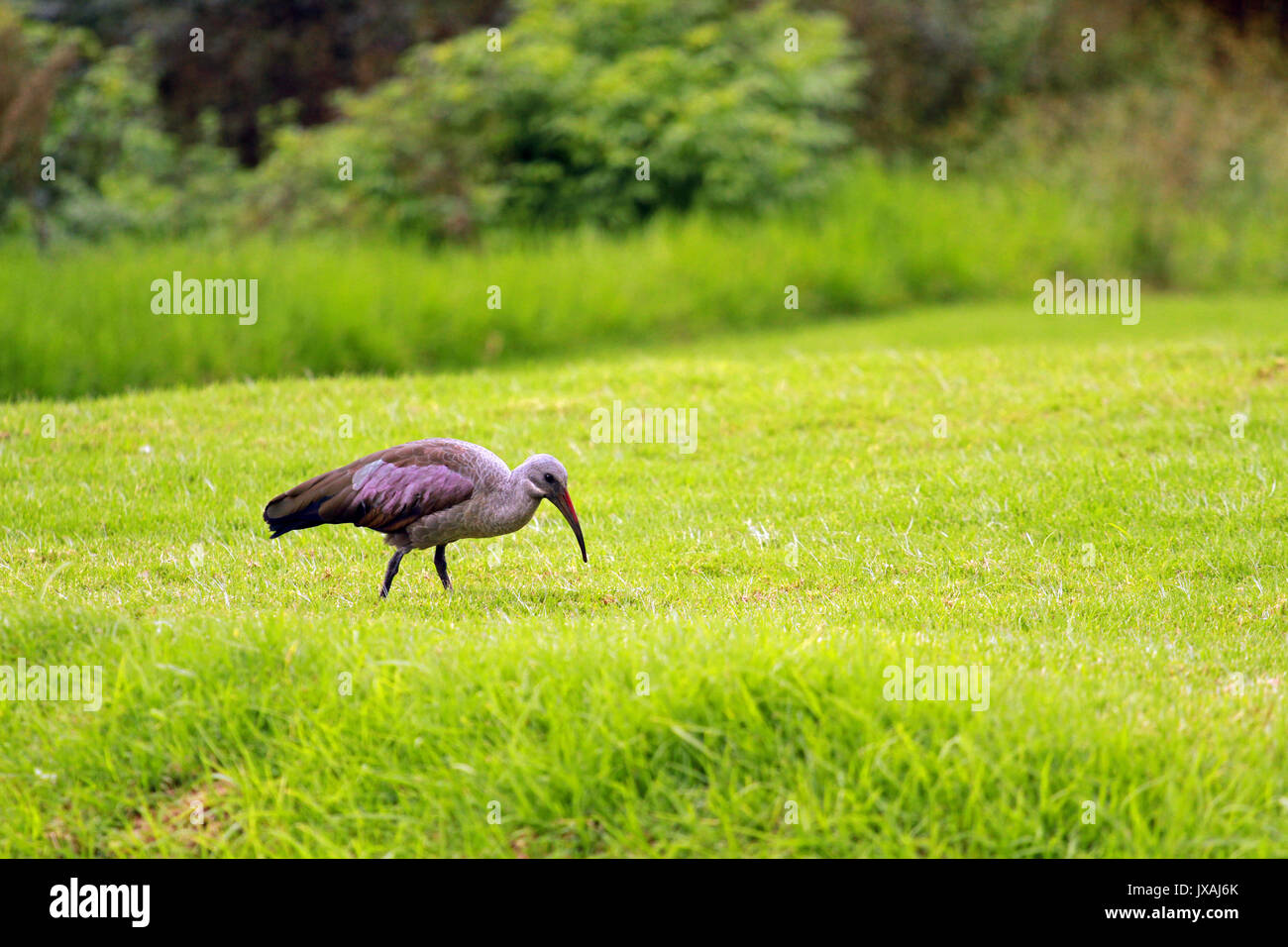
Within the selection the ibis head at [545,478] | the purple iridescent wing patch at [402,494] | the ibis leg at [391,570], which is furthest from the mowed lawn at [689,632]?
the ibis head at [545,478]

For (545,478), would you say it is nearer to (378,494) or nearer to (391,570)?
(378,494)

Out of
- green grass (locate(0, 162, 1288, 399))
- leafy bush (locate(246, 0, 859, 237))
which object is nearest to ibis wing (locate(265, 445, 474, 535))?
green grass (locate(0, 162, 1288, 399))

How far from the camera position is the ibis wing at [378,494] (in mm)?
6918

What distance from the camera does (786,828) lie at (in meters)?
5.12

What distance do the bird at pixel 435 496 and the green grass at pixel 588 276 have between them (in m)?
7.16

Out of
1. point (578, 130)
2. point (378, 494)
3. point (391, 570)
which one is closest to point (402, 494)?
point (378, 494)

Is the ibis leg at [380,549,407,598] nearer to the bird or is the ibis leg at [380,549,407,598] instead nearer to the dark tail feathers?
the bird

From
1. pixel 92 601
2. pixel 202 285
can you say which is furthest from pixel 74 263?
pixel 92 601

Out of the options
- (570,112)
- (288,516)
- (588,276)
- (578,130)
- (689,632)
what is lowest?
(689,632)

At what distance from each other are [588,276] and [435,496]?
403 inches

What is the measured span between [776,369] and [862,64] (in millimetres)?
11115

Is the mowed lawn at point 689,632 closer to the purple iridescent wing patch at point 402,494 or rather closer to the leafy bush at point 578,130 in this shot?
the purple iridescent wing patch at point 402,494

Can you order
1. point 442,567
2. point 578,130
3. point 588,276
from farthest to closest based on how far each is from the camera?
point 578,130
point 588,276
point 442,567

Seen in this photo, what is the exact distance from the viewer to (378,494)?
6973 mm
